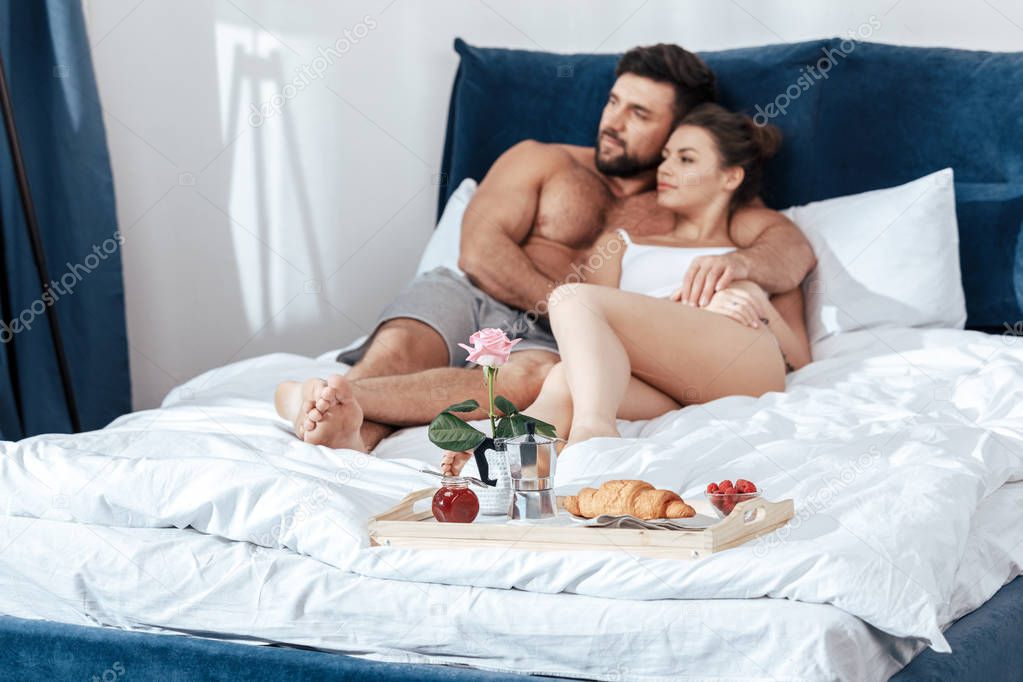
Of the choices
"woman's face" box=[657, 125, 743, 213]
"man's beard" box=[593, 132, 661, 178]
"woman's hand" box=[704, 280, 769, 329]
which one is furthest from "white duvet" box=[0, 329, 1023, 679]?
"man's beard" box=[593, 132, 661, 178]

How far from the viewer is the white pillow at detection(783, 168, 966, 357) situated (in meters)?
2.39

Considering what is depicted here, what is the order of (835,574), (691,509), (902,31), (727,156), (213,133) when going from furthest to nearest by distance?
(213,133), (902,31), (727,156), (691,509), (835,574)

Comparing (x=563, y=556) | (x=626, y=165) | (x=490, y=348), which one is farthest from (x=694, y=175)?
(x=563, y=556)

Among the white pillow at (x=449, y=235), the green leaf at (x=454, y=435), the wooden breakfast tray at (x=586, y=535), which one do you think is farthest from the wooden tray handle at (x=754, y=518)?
the white pillow at (x=449, y=235)

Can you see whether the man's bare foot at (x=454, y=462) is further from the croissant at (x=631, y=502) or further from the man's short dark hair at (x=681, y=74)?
the man's short dark hair at (x=681, y=74)

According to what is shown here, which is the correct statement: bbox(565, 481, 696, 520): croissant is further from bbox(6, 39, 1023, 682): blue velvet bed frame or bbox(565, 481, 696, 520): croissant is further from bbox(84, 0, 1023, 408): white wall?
bbox(84, 0, 1023, 408): white wall

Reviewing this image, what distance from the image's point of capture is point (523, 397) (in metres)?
2.10

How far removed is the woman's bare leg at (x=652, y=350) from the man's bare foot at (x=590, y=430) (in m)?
0.02

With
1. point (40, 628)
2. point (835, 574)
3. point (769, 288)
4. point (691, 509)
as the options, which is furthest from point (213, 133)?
point (835, 574)


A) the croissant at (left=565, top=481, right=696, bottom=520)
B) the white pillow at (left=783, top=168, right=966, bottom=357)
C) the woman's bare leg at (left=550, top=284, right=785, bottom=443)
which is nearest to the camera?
the croissant at (left=565, top=481, right=696, bottom=520)

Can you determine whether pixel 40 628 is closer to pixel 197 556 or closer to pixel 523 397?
pixel 197 556

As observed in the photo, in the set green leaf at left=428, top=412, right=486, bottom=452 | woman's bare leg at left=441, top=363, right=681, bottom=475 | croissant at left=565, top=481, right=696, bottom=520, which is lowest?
woman's bare leg at left=441, top=363, right=681, bottom=475

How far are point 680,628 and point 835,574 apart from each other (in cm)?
15

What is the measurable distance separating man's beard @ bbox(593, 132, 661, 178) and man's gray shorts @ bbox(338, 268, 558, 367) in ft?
1.35
